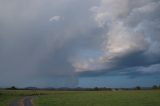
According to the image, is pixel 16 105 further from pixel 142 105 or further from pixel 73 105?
pixel 142 105

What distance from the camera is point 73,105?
63.0 metres

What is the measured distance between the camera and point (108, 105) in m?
63.3

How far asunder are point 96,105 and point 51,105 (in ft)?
30.3

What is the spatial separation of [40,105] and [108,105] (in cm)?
1369

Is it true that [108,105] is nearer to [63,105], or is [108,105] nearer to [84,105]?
[84,105]

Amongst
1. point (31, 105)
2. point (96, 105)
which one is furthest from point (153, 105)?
point (31, 105)

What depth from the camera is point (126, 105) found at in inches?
2464

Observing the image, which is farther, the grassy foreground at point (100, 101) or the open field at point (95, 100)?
the open field at point (95, 100)

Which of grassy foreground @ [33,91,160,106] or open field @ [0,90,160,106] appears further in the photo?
open field @ [0,90,160,106]

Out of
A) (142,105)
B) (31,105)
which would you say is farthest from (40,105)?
(142,105)

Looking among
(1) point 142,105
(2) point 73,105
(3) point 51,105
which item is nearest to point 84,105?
(2) point 73,105

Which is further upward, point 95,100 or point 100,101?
point 95,100

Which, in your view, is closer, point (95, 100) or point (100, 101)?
point (100, 101)

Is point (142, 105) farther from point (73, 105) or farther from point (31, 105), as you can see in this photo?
point (31, 105)
